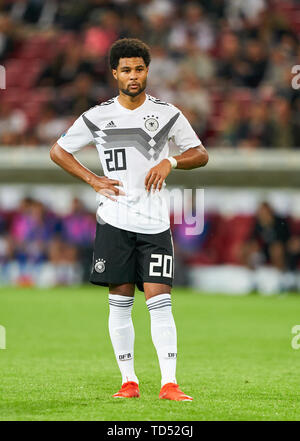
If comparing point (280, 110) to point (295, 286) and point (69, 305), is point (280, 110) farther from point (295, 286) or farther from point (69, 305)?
point (69, 305)

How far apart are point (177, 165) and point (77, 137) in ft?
2.31

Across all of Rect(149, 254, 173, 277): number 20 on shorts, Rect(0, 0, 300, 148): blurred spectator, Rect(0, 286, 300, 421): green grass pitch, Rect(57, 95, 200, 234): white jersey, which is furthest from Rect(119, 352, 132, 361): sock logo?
Rect(0, 0, 300, 148): blurred spectator

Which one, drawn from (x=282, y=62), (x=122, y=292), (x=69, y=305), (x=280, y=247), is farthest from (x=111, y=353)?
(x=282, y=62)

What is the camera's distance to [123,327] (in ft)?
21.0

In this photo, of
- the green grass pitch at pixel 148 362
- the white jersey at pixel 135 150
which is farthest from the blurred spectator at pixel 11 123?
the white jersey at pixel 135 150

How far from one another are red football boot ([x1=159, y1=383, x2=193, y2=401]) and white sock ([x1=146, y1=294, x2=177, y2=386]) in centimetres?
5

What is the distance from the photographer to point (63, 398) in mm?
6207

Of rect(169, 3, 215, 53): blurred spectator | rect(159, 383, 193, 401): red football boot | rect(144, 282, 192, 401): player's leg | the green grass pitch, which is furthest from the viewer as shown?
rect(169, 3, 215, 53): blurred spectator

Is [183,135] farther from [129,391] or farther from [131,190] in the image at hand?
[129,391]

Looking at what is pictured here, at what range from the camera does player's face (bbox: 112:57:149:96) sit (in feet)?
20.5

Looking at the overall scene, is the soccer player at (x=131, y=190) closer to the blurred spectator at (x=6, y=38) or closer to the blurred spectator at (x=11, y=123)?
the blurred spectator at (x=11, y=123)

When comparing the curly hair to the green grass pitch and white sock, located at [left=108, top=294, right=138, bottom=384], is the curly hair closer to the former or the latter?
white sock, located at [left=108, top=294, right=138, bottom=384]

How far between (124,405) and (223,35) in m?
14.6

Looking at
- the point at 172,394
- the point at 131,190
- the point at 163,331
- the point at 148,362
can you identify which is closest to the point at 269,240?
the point at 148,362
